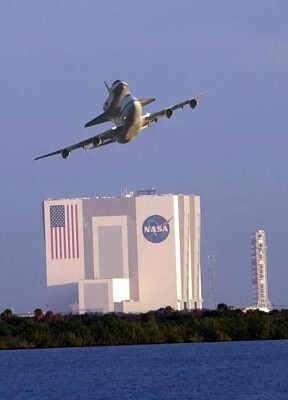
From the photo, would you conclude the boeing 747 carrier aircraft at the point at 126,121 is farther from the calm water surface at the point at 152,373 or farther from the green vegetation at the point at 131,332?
the green vegetation at the point at 131,332

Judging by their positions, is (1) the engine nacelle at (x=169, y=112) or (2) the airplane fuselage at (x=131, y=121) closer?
(2) the airplane fuselage at (x=131, y=121)

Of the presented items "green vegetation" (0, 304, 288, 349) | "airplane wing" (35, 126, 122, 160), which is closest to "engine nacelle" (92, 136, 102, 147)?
"airplane wing" (35, 126, 122, 160)

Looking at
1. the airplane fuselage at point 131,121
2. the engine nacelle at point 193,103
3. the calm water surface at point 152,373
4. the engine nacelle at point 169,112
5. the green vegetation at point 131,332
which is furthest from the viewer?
the green vegetation at point 131,332

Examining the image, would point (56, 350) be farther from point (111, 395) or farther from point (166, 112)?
point (166, 112)

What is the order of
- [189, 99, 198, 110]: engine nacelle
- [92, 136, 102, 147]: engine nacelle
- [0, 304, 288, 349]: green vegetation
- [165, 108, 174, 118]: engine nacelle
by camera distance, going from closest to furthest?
[189, 99, 198, 110]: engine nacelle
[165, 108, 174, 118]: engine nacelle
[92, 136, 102, 147]: engine nacelle
[0, 304, 288, 349]: green vegetation

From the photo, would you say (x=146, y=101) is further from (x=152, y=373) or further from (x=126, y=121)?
(x=152, y=373)

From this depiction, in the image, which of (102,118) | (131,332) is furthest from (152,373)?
(131,332)

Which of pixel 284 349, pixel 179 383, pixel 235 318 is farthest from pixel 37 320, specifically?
pixel 179 383

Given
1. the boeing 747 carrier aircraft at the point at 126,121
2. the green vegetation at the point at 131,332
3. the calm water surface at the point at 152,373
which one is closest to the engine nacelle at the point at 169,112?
the boeing 747 carrier aircraft at the point at 126,121

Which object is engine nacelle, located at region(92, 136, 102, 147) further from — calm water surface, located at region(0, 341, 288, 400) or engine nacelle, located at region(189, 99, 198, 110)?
calm water surface, located at region(0, 341, 288, 400)
